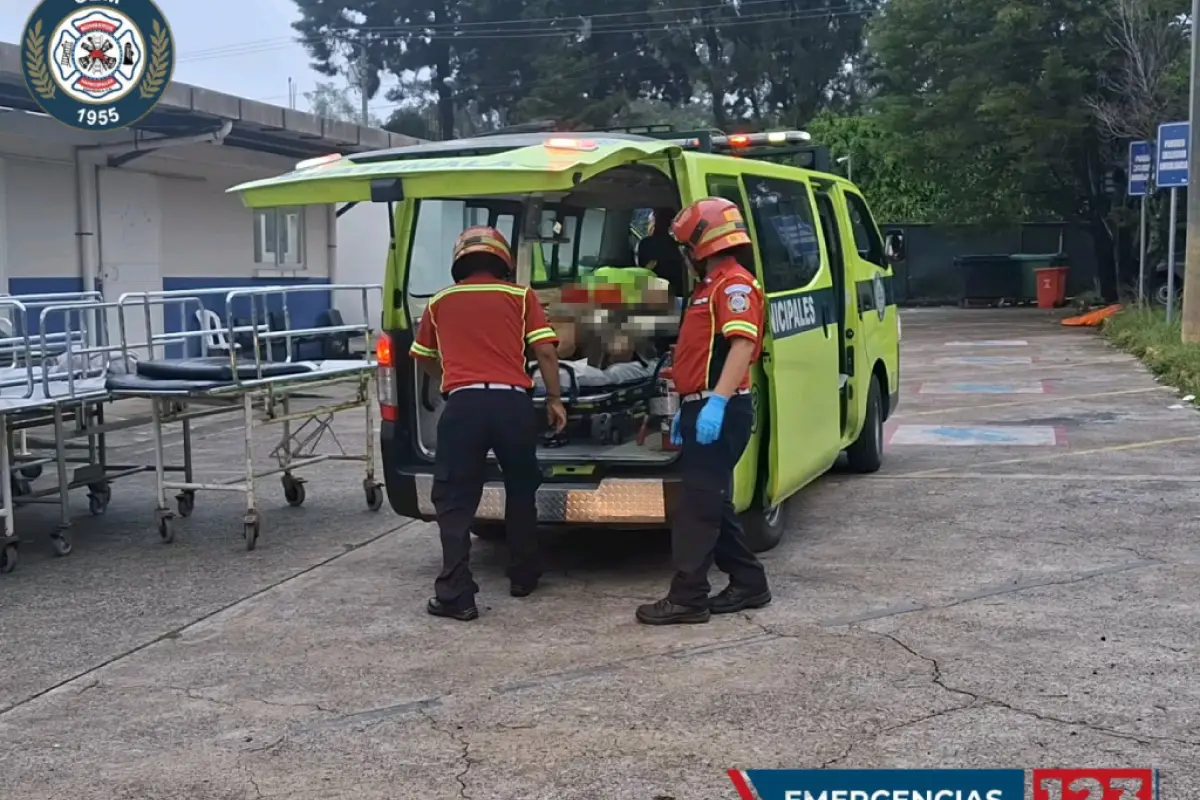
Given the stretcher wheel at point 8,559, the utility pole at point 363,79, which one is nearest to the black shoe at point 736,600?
the stretcher wheel at point 8,559

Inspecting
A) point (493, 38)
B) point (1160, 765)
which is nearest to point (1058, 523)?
point (1160, 765)

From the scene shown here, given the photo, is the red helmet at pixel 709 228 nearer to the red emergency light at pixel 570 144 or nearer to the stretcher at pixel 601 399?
the red emergency light at pixel 570 144

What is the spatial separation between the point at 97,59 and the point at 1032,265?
22.7 m

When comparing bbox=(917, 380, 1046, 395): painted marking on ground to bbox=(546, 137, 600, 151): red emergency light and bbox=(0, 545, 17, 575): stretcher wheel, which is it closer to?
bbox=(546, 137, 600, 151): red emergency light

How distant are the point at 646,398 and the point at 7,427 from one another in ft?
10.9

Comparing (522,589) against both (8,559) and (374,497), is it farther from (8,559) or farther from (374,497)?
(8,559)

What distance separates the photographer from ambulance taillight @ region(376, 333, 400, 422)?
22.8 feet

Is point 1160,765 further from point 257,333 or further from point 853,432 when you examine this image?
point 257,333

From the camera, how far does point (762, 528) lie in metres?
7.19

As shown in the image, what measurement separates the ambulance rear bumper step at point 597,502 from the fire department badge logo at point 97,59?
5.71m

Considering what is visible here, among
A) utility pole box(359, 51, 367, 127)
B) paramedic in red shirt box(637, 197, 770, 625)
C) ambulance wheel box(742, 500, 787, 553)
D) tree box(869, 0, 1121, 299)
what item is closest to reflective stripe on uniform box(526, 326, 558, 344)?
paramedic in red shirt box(637, 197, 770, 625)

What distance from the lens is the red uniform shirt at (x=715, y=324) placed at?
5.83 m

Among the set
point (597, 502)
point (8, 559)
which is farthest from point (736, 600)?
point (8, 559)

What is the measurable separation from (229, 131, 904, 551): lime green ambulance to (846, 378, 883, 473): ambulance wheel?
0.67 meters
